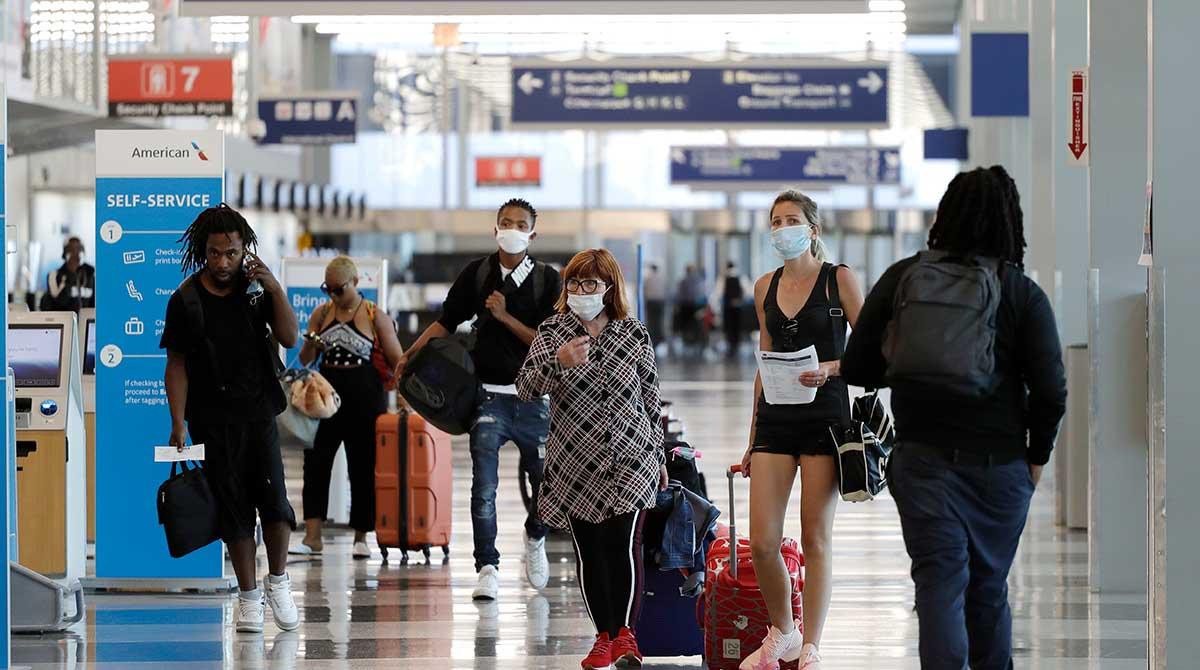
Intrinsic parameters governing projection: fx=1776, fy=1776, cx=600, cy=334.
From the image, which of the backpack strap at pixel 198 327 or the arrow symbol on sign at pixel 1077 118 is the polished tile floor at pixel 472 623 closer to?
the backpack strap at pixel 198 327

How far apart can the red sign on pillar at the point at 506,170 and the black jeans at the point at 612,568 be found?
32019 mm

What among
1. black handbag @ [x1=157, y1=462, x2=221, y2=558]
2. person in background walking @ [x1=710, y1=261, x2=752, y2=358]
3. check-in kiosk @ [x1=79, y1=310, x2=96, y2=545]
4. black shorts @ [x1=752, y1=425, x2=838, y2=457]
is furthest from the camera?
person in background walking @ [x1=710, y1=261, x2=752, y2=358]

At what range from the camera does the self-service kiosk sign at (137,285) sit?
27.8 feet

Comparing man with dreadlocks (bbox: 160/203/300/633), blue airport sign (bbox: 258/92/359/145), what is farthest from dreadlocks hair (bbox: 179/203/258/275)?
blue airport sign (bbox: 258/92/359/145)

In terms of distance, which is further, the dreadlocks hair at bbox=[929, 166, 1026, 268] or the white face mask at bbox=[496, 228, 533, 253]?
the white face mask at bbox=[496, 228, 533, 253]

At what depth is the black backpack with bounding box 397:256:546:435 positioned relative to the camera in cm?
797

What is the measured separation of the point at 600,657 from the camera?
638 centimetres

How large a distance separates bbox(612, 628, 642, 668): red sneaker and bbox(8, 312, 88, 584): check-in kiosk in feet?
11.5

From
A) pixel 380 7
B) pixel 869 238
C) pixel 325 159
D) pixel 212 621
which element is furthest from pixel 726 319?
pixel 212 621

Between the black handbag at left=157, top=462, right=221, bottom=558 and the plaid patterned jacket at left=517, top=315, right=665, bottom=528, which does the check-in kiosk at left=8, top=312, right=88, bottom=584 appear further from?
the plaid patterned jacket at left=517, top=315, right=665, bottom=528

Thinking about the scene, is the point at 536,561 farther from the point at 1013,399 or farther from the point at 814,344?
the point at 1013,399

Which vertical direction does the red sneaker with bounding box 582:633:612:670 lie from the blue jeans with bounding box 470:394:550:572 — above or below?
below

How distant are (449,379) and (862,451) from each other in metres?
2.69

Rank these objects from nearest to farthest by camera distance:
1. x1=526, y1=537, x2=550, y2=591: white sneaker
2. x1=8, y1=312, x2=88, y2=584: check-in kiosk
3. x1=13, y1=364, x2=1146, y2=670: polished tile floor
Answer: x1=13, y1=364, x2=1146, y2=670: polished tile floor < x1=526, y1=537, x2=550, y2=591: white sneaker < x1=8, y1=312, x2=88, y2=584: check-in kiosk
